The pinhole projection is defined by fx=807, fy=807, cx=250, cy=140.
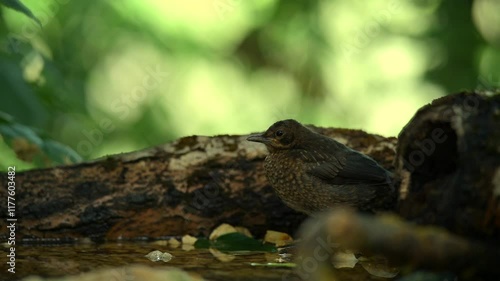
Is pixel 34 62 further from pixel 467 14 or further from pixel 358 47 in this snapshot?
pixel 467 14

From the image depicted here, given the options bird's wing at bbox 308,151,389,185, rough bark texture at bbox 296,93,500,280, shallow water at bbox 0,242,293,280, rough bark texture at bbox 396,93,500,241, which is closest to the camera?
rough bark texture at bbox 296,93,500,280

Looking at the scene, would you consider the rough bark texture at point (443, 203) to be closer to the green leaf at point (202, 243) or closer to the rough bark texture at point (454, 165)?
the rough bark texture at point (454, 165)

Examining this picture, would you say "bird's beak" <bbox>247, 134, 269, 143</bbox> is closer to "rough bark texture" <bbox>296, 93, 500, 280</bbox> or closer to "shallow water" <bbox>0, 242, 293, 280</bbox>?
"shallow water" <bbox>0, 242, 293, 280</bbox>

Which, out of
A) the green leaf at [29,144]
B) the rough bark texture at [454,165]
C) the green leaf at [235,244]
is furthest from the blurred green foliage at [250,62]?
the rough bark texture at [454,165]

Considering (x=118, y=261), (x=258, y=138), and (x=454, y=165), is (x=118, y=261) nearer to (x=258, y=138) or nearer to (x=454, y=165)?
(x=258, y=138)

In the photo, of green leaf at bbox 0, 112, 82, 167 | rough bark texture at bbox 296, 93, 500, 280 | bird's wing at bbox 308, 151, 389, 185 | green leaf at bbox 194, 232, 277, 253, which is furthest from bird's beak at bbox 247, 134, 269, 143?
rough bark texture at bbox 296, 93, 500, 280
